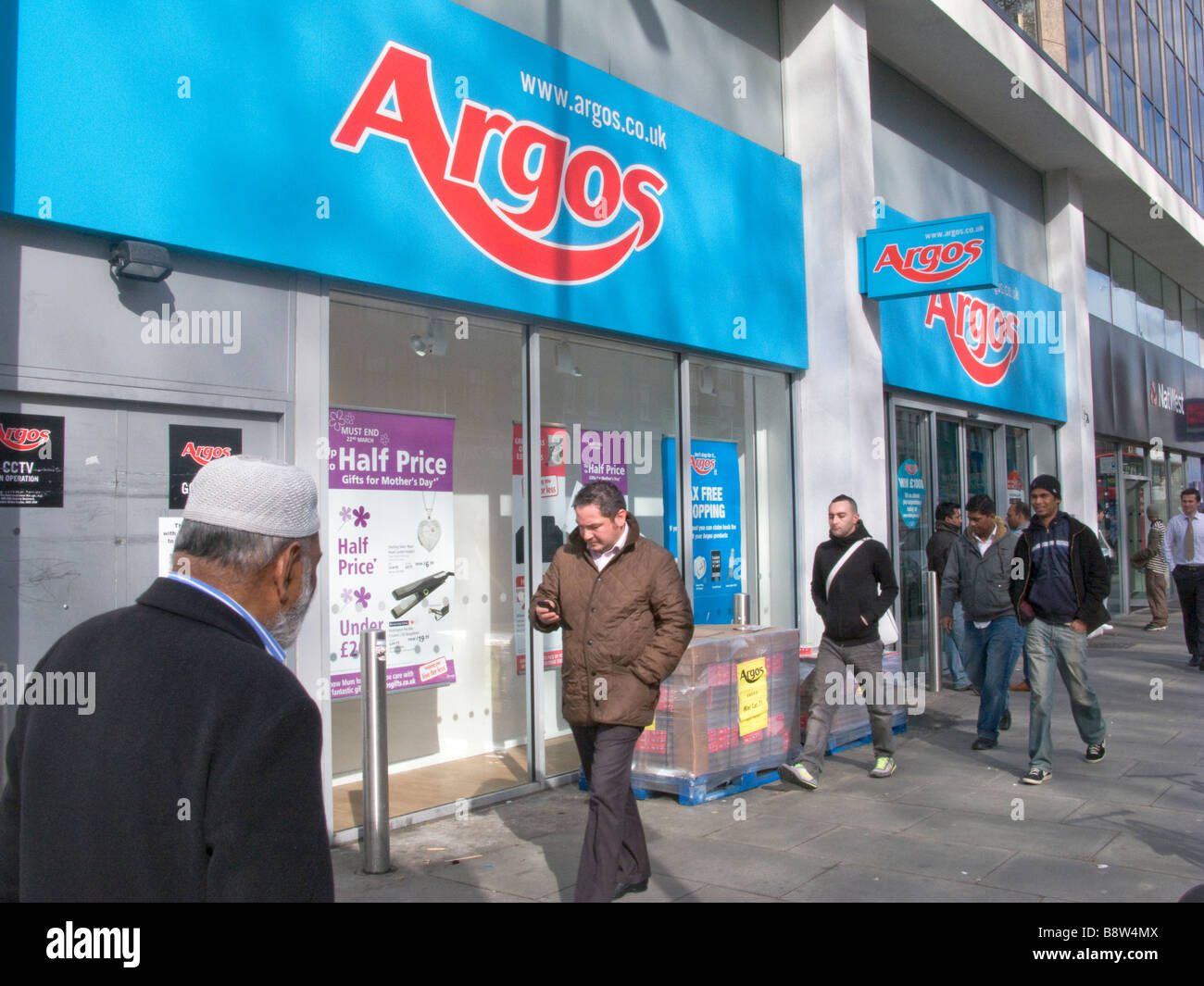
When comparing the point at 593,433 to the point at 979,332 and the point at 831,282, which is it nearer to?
the point at 831,282

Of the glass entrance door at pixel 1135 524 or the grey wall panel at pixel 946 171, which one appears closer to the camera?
the grey wall panel at pixel 946 171

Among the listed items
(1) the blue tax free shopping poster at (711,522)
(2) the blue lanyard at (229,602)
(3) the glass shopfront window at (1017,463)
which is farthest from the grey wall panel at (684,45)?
(3) the glass shopfront window at (1017,463)

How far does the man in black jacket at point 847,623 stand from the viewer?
7082mm

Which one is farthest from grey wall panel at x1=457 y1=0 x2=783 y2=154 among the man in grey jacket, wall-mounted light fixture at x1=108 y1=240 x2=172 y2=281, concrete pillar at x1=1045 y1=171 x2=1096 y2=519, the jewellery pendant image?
concrete pillar at x1=1045 y1=171 x2=1096 y2=519

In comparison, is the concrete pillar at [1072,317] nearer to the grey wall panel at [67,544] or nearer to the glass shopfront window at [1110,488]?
the glass shopfront window at [1110,488]

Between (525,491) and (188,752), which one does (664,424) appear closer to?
(525,491)

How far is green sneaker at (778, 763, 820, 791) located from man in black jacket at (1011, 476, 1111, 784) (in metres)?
1.46

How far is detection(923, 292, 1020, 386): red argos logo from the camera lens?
12961mm

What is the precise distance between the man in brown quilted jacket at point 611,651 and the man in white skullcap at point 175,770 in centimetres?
319

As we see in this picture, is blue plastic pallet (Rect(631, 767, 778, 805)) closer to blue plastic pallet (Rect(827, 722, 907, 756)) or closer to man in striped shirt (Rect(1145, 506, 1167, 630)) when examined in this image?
blue plastic pallet (Rect(827, 722, 907, 756))

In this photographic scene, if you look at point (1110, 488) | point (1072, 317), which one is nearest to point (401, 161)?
point (1072, 317)

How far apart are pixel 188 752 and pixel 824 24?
34.5 ft

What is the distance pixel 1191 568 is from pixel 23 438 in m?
12.8

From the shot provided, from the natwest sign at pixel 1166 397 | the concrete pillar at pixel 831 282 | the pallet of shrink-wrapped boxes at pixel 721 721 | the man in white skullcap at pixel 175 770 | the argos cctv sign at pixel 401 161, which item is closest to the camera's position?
the man in white skullcap at pixel 175 770
